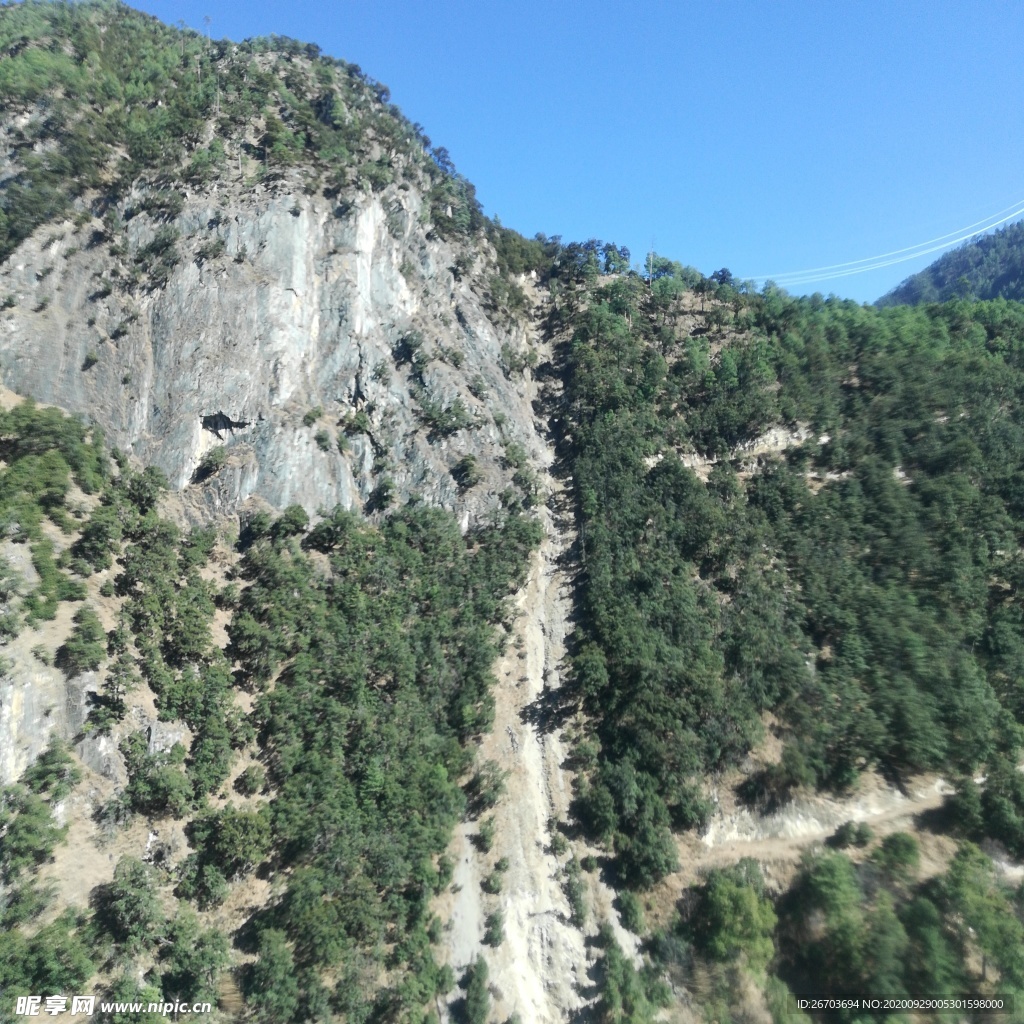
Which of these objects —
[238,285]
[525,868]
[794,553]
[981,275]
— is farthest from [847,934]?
[981,275]

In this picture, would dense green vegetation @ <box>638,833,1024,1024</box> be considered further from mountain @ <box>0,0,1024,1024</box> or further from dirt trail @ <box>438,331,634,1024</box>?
dirt trail @ <box>438,331,634,1024</box>

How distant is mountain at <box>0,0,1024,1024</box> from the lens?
111ft

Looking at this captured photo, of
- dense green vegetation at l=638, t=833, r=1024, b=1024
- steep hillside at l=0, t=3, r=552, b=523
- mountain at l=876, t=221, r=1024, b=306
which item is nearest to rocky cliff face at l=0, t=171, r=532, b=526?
steep hillside at l=0, t=3, r=552, b=523

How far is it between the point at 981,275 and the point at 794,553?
181403 mm

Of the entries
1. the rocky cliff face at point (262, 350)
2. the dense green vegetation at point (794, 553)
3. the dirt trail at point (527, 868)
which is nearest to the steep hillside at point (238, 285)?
the rocky cliff face at point (262, 350)

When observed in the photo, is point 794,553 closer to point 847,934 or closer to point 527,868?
point 847,934

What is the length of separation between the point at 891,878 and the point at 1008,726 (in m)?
15.9

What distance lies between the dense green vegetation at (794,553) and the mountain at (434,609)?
15.9 inches

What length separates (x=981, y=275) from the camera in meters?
172

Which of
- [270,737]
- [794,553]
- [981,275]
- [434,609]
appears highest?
[981,275]

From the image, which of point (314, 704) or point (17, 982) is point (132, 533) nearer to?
point (314, 704)

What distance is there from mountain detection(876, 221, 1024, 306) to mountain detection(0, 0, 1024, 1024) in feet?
360

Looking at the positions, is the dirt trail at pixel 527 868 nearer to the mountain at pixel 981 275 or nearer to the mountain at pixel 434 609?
the mountain at pixel 434 609

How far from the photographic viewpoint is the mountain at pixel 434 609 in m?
33.7
